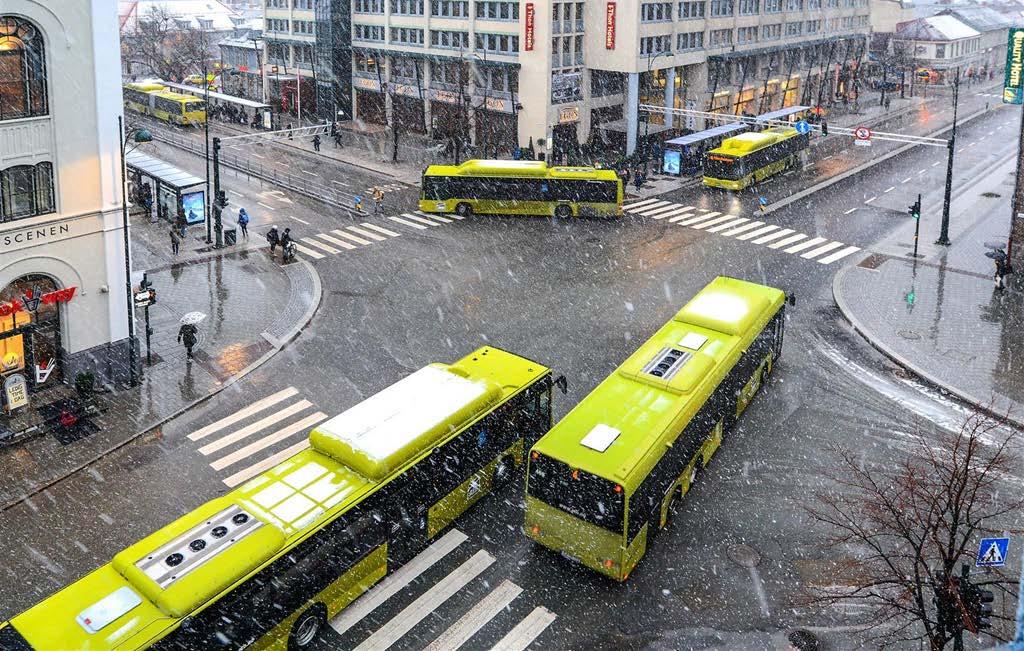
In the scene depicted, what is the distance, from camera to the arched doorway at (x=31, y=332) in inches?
1032

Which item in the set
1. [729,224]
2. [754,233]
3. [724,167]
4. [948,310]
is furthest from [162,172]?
[948,310]

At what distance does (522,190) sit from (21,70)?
2697cm

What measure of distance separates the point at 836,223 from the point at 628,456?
34129 millimetres

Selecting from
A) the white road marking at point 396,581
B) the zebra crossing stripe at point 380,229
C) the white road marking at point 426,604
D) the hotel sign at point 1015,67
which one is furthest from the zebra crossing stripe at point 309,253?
the hotel sign at point 1015,67

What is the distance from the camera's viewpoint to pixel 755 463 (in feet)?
78.6

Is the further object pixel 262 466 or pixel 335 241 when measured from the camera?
pixel 335 241

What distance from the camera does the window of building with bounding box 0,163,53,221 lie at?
25.4 meters

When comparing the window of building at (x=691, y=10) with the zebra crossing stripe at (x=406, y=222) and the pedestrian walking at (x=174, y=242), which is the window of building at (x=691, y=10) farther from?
the pedestrian walking at (x=174, y=242)

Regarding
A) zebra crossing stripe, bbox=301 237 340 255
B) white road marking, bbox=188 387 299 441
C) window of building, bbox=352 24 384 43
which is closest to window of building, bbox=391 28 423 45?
window of building, bbox=352 24 384 43

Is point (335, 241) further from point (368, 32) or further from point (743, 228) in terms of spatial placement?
point (368, 32)

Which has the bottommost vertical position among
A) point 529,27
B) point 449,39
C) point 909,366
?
point 909,366

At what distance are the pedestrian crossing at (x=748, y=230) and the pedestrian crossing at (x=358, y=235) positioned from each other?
37.5 ft

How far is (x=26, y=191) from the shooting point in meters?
25.9

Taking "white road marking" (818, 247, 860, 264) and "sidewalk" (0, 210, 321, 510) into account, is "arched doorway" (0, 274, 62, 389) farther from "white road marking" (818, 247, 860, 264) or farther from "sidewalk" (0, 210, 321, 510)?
"white road marking" (818, 247, 860, 264)
